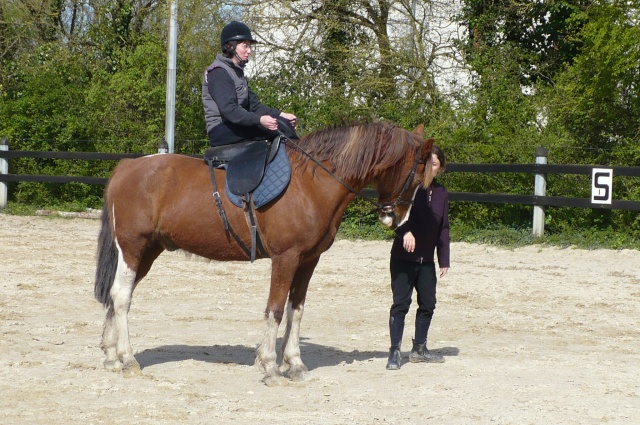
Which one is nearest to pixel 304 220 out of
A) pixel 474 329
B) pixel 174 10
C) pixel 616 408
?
pixel 616 408

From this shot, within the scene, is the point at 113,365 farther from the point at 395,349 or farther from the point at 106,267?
the point at 395,349

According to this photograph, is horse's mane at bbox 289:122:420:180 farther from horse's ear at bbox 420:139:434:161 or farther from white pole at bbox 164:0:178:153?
white pole at bbox 164:0:178:153

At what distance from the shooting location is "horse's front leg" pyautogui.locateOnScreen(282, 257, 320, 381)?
6.49 meters

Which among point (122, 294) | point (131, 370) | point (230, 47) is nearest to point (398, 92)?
point (230, 47)

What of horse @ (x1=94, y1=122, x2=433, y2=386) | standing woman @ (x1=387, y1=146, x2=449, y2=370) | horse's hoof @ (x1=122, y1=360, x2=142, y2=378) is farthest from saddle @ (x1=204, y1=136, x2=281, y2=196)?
horse's hoof @ (x1=122, y1=360, x2=142, y2=378)

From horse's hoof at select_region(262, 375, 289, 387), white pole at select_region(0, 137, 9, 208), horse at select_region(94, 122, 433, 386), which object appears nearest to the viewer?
horse's hoof at select_region(262, 375, 289, 387)

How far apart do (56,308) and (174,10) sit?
10970 millimetres

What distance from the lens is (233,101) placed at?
6.41 m

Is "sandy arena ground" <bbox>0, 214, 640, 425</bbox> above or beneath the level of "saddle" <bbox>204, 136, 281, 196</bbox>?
beneath

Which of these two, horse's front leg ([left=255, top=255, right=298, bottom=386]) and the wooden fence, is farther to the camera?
the wooden fence

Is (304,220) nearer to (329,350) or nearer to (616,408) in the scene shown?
(329,350)

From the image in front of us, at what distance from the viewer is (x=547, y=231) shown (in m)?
15.1

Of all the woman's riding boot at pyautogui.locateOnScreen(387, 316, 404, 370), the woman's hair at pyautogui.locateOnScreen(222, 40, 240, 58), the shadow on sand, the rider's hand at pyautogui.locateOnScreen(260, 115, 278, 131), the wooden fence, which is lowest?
the shadow on sand

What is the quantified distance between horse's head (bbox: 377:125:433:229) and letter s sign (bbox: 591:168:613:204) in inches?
328
